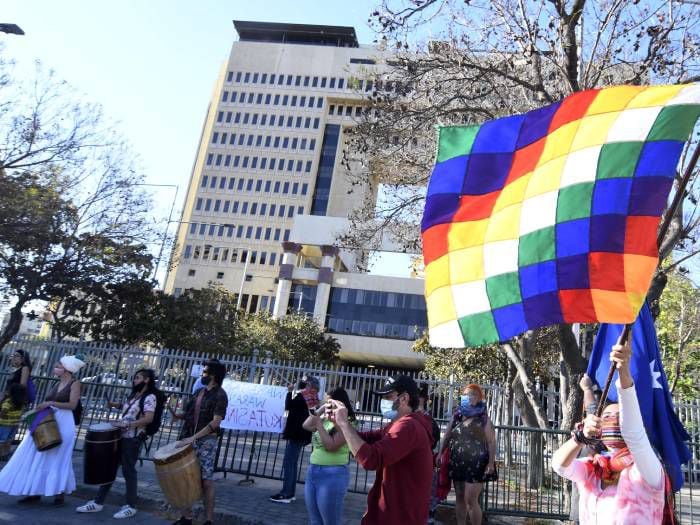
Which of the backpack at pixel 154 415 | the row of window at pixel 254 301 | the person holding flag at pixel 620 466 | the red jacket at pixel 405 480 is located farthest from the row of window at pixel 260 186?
the person holding flag at pixel 620 466

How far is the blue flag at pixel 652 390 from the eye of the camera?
367 cm

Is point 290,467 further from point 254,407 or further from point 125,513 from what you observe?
point 125,513

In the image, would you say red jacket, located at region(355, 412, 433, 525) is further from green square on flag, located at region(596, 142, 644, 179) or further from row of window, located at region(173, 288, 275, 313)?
row of window, located at region(173, 288, 275, 313)

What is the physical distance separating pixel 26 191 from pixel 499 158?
53.3 feet

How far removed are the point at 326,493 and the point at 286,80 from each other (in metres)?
86.4

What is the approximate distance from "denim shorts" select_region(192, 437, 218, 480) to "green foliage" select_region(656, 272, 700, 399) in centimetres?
2095

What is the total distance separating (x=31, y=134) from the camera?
1623 centimetres

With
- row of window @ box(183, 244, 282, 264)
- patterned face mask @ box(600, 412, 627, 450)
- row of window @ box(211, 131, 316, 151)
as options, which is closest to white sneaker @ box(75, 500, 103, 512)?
patterned face mask @ box(600, 412, 627, 450)

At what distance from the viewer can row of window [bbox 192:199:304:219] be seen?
81.2 metres

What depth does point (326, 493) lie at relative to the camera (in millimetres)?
4660

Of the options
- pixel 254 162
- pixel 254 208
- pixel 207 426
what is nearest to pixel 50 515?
pixel 207 426

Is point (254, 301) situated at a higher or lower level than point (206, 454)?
higher

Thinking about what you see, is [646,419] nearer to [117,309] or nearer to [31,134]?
[31,134]

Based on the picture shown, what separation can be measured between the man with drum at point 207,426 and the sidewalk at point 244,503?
94 centimetres
